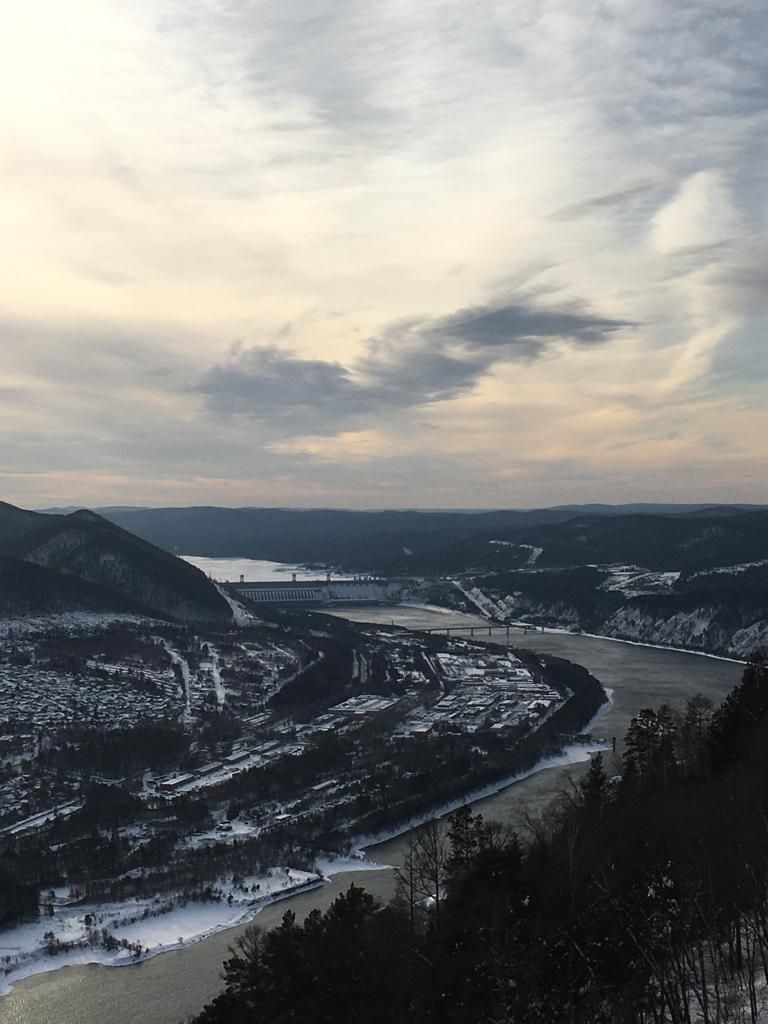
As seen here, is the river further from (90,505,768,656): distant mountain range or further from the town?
(90,505,768,656): distant mountain range

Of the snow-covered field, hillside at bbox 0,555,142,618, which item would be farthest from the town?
hillside at bbox 0,555,142,618

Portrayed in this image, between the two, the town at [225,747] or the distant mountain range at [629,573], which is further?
the distant mountain range at [629,573]

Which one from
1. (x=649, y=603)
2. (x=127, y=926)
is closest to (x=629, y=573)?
(x=649, y=603)

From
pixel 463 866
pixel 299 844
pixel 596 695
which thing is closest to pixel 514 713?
pixel 596 695

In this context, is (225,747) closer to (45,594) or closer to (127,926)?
(127,926)

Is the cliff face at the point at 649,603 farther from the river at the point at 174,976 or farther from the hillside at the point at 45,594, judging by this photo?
the hillside at the point at 45,594

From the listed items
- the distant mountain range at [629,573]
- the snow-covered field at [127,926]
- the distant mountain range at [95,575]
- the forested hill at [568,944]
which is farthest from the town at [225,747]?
the distant mountain range at [629,573]
